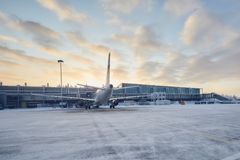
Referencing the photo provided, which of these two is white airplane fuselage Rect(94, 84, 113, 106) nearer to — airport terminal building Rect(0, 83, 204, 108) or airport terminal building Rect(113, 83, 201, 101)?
airport terminal building Rect(0, 83, 204, 108)

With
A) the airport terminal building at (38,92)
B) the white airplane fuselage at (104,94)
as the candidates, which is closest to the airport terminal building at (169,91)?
the airport terminal building at (38,92)

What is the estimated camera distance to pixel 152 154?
8484 mm

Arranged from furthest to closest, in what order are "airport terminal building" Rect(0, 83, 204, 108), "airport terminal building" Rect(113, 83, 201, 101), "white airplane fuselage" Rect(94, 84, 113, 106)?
"airport terminal building" Rect(113, 83, 201, 101) < "airport terminal building" Rect(0, 83, 204, 108) < "white airplane fuselage" Rect(94, 84, 113, 106)

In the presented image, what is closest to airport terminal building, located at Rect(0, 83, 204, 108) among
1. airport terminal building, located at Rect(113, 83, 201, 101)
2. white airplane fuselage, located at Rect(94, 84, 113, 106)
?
airport terminal building, located at Rect(113, 83, 201, 101)

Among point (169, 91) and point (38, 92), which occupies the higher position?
point (169, 91)

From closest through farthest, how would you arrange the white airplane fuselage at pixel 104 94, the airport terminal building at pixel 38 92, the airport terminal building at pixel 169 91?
the white airplane fuselage at pixel 104 94
the airport terminal building at pixel 38 92
the airport terminal building at pixel 169 91

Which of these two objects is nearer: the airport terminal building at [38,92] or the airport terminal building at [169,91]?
the airport terminal building at [38,92]

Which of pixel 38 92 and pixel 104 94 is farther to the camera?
pixel 38 92

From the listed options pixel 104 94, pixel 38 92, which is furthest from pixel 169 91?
pixel 104 94

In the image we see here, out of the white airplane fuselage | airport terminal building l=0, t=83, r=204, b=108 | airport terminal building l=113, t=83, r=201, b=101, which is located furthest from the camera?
airport terminal building l=113, t=83, r=201, b=101

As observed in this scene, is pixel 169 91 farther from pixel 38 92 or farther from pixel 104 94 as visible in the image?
pixel 104 94

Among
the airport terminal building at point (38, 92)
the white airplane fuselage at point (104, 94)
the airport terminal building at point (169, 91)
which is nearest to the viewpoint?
the white airplane fuselage at point (104, 94)

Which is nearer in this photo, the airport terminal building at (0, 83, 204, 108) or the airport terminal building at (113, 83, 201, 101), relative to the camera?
the airport terminal building at (0, 83, 204, 108)

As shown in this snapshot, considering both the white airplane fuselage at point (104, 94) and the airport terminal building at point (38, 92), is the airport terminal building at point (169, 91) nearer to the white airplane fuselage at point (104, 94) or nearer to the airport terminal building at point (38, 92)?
the airport terminal building at point (38, 92)
